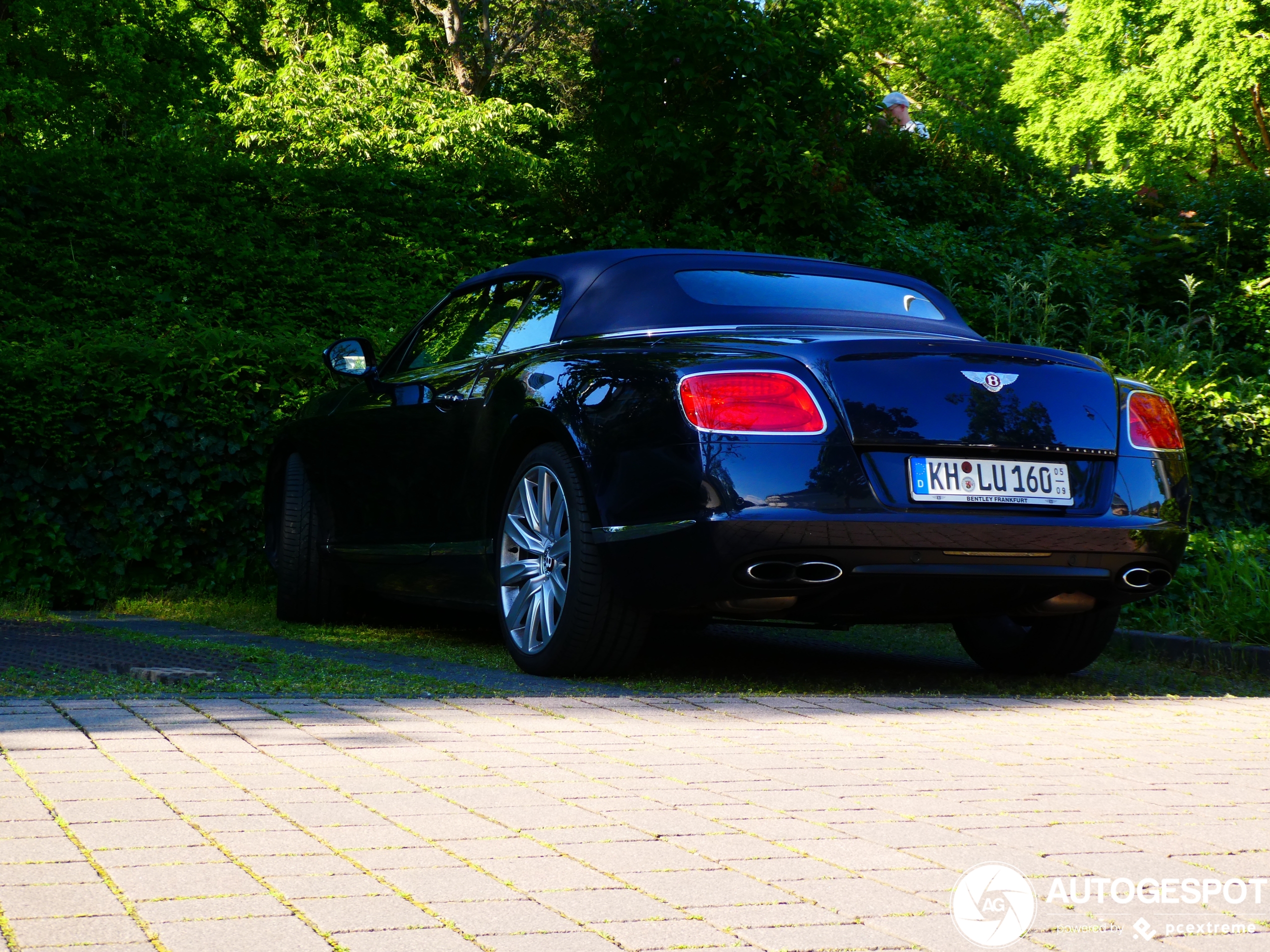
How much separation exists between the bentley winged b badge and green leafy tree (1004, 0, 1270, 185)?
23.4 m

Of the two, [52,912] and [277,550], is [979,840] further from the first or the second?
[277,550]

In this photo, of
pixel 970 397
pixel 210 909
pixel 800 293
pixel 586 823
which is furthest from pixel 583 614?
pixel 210 909

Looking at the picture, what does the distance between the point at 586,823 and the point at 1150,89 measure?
105 ft

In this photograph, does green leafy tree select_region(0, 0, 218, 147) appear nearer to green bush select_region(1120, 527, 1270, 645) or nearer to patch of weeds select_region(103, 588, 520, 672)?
patch of weeds select_region(103, 588, 520, 672)

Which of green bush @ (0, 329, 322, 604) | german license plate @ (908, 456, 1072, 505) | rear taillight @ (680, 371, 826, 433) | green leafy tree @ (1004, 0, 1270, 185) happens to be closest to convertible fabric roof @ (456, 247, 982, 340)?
rear taillight @ (680, 371, 826, 433)

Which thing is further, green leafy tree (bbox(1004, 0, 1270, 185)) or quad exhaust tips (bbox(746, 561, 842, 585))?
green leafy tree (bbox(1004, 0, 1270, 185))

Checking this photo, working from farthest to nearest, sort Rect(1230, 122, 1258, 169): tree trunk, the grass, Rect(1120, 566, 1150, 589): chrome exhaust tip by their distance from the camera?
Rect(1230, 122, 1258, 169): tree trunk
Rect(1120, 566, 1150, 589): chrome exhaust tip
the grass

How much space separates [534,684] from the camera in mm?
5062

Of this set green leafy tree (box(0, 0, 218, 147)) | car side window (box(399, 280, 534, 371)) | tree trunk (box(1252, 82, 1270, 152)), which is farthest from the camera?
tree trunk (box(1252, 82, 1270, 152))

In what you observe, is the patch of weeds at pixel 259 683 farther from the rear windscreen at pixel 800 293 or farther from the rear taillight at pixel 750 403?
the rear windscreen at pixel 800 293

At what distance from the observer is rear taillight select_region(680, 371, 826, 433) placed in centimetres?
471

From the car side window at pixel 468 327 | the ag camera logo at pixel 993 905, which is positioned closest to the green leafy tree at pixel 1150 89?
the car side window at pixel 468 327

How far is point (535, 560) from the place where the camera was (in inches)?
212

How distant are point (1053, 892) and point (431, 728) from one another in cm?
200
